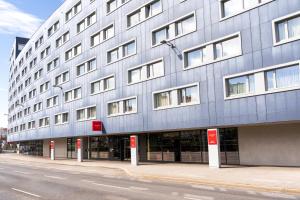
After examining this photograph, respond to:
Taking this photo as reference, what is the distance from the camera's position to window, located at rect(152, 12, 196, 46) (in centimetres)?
2874

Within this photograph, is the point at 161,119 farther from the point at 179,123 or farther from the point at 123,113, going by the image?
the point at 123,113

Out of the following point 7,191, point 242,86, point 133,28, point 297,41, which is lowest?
point 7,191

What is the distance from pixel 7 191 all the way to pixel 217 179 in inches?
443

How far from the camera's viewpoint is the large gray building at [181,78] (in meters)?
22.5

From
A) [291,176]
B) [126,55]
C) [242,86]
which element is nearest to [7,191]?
[291,176]

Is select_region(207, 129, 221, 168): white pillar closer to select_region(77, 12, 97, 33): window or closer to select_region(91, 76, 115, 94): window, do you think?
select_region(91, 76, 115, 94): window

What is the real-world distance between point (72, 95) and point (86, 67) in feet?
19.0

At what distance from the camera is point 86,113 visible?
142ft

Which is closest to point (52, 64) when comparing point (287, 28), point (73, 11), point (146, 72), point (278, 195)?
point (73, 11)

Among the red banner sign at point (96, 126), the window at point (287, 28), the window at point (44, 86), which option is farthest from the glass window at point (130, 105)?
the window at point (44, 86)

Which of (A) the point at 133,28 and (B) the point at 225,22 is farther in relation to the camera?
(A) the point at 133,28

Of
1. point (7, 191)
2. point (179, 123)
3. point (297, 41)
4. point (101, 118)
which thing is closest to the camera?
point (7, 191)

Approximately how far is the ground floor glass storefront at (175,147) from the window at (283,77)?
21.0ft

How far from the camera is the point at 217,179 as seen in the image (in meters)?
18.4
